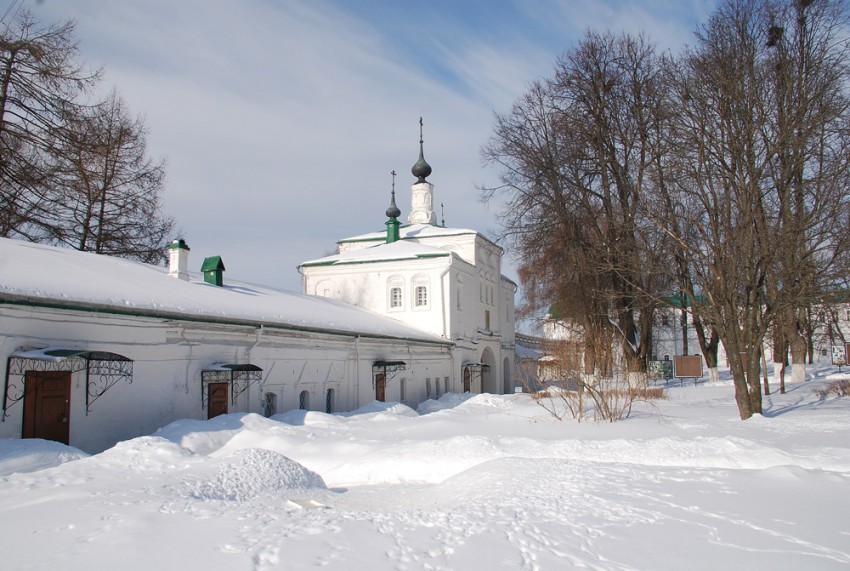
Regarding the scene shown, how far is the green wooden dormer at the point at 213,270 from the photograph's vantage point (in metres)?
19.7

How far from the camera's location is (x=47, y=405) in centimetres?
1120

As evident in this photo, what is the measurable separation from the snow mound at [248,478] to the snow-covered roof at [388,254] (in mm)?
20034

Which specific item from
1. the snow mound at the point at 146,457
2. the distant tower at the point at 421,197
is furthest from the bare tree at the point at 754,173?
the distant tower at the point at 421,197

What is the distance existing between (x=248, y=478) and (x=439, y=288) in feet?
68.1

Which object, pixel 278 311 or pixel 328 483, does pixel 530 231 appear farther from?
pixel 328 483

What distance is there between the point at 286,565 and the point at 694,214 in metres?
16.2

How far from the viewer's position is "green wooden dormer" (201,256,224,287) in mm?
19656

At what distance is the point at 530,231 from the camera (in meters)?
26.8

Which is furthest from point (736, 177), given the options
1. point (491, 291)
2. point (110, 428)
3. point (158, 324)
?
point (491, 291)

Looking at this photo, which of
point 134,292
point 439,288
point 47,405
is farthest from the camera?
point 439,288

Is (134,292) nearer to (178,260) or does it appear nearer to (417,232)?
(178,260)

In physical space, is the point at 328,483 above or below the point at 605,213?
below

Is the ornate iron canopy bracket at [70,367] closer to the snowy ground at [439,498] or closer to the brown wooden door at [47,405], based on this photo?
the brown wooden door at [47,405]

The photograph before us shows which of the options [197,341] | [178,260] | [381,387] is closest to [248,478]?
[197,341]
